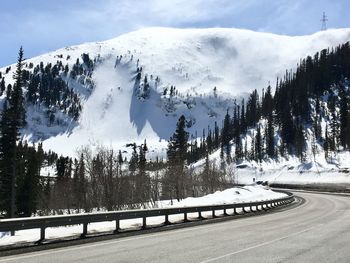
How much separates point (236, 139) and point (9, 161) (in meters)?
149

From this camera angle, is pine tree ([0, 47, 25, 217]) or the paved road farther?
pine tree ([0, 47, 25, 217])

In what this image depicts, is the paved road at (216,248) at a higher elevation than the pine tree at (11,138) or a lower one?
lower

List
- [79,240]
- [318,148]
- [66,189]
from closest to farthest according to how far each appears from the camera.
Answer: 1. [79,240]
2. [66,189]
3. [318,148]

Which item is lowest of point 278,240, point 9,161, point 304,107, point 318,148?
point 278,240

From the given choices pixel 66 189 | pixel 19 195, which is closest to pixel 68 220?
pixel 19 195

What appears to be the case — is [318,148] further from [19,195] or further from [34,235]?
[34,235]

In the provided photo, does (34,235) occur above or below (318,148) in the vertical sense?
below

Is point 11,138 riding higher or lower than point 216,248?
higher

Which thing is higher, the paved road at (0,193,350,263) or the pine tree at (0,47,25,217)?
the pine tree at (0,47,25,217)

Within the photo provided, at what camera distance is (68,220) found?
15695 millimetres

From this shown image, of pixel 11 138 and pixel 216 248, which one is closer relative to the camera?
pixel 216 248

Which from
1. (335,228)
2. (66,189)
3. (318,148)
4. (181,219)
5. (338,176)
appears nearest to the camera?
(335,228)

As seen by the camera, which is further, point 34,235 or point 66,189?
point 66,189

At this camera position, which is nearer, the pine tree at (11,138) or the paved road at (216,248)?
the paved road at (216,248)
